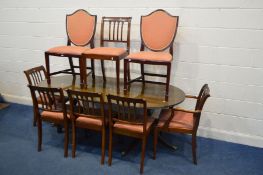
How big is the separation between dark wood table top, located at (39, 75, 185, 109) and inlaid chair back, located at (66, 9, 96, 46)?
1.62ft

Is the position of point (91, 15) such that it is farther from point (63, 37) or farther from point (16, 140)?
point (16, 140)

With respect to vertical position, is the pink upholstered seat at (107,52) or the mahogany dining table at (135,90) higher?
the pink upholstered seat at (107,52)

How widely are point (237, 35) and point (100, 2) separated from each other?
1700 mm

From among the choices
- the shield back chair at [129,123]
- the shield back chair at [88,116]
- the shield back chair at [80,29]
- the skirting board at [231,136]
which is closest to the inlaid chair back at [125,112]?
the shield back chair at [129,123]

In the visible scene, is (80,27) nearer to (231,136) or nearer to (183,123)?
(183,123)

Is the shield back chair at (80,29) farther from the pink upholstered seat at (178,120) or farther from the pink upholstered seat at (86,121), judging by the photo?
the pink upholstered seat at (178,120)

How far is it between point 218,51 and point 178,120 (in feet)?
3.04

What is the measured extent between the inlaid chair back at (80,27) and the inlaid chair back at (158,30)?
0.65 metres

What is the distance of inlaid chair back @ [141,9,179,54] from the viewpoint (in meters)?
2.79

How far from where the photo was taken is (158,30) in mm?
2846

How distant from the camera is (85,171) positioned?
2496 millimetres

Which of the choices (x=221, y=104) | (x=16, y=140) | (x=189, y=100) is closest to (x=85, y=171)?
(x=16, y=140)

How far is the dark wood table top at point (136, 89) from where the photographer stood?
101 inches

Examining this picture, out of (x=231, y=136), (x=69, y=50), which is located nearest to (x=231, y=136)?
(x=231, y=136)
